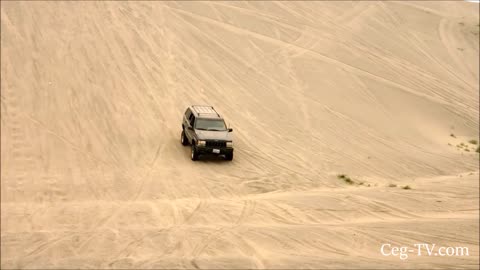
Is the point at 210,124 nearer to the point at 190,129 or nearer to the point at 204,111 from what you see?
the point at 190,129

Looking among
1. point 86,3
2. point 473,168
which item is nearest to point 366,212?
point 473,168

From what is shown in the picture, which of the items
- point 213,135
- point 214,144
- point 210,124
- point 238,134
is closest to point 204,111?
point 210,124

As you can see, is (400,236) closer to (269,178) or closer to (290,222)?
(290,222)

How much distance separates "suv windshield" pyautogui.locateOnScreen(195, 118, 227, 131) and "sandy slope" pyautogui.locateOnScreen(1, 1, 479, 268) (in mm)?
1270

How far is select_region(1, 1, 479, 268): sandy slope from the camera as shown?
54.5ft

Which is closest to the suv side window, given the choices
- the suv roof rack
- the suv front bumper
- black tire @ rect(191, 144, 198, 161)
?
the suv roof rack

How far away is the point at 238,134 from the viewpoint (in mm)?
25812

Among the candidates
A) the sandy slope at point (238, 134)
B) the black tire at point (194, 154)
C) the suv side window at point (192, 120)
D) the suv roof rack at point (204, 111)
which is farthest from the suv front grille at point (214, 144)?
the suv roof rack at point (204, 111)

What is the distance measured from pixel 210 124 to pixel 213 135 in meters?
0.65

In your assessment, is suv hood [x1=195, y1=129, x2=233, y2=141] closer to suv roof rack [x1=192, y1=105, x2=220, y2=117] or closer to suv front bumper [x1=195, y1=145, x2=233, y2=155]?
suv front bumper [x1=195, y1=145, x2=233, y2=155]

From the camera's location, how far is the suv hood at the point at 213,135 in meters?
22.3

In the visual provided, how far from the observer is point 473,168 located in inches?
1014

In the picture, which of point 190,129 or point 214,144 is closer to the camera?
point 214,144

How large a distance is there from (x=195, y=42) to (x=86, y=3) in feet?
20.0
